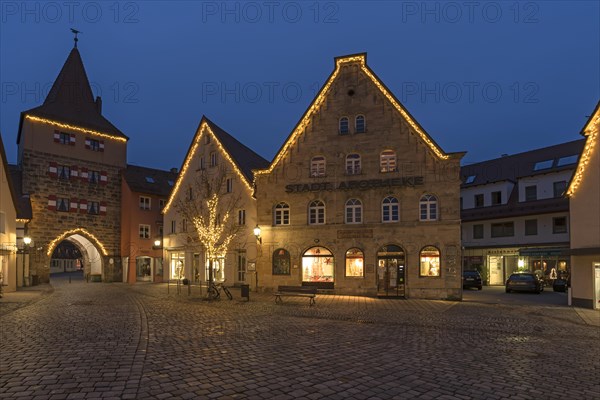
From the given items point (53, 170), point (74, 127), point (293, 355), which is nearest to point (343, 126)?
point (293, 355)

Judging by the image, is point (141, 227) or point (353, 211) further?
point (141, 227)

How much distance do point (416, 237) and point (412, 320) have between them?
10669 millimetres

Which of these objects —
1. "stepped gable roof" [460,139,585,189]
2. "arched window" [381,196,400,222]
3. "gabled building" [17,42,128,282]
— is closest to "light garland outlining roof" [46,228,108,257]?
"gabled building" [17,42,128,282]

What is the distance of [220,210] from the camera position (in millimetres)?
36562

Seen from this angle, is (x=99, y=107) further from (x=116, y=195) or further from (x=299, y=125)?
(x=299, y=125)

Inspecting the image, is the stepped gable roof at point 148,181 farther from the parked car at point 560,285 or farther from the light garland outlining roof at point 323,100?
the parked car at point 560,285

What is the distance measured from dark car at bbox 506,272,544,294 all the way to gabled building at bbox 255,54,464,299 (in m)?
8.67

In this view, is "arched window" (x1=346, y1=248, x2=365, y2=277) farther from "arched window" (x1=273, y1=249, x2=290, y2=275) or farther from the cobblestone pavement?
the cobblestone pavement

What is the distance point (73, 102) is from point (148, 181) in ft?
34.0

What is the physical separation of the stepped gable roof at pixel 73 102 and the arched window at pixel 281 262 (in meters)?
25.9

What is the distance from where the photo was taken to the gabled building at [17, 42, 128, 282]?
41438 millimetres

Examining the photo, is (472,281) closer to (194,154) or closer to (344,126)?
(344,126)

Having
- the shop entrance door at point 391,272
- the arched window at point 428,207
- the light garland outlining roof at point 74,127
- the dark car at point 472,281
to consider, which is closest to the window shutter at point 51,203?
the light garland outlining roof at point 74,127

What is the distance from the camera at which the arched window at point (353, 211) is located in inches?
1128
